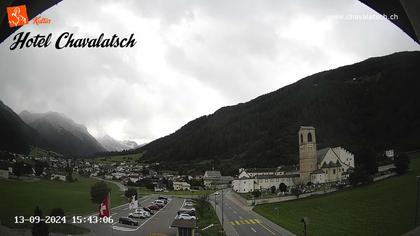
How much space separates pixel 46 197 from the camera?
5.73m

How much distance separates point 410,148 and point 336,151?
4.49 metres

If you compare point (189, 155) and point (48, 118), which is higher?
point (48, 118)

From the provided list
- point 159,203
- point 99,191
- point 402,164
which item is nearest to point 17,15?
point 99,191

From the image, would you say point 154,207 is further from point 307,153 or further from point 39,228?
point 307,153

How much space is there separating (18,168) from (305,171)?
1193 cm

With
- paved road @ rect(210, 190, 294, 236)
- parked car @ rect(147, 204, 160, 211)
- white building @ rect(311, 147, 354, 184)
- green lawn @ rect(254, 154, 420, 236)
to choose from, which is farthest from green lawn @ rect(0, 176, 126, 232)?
white building @ rect(311, 147, 354, 184)

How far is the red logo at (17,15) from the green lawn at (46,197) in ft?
8.02

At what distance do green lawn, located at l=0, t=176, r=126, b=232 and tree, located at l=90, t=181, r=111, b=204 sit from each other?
0.09 m

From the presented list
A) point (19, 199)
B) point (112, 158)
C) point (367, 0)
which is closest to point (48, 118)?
point (19, 199)

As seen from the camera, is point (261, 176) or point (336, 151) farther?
point (261, 176)

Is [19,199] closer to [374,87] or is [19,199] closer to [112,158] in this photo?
[112,158]

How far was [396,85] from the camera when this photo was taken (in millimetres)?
8516

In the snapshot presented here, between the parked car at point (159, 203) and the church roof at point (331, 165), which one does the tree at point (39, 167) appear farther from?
the church roof at point (331, 165)

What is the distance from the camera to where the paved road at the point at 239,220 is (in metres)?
9.81
